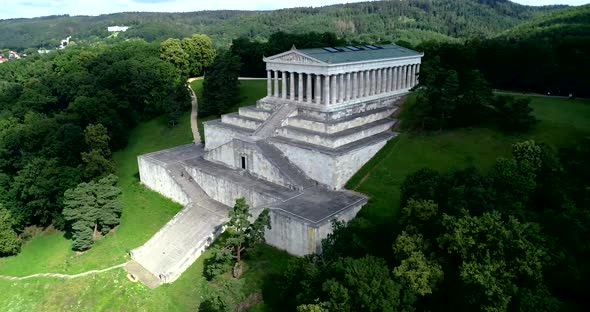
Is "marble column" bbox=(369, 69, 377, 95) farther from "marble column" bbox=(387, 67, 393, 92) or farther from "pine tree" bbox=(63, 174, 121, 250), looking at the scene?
"pine tree" bbox=(63, 174, 121, 250)

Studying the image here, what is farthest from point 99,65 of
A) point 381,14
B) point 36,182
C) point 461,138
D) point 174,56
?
point 381,14

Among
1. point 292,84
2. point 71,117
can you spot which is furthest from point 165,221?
point 71,117

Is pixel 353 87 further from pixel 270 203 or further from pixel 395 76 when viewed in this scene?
pixel 270 203

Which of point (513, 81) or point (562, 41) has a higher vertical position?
point (562, 41)

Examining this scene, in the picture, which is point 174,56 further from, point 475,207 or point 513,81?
point 475,207

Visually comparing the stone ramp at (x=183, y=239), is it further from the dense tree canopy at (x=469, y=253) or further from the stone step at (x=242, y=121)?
the dense tree canopy at (x=469, y=253)

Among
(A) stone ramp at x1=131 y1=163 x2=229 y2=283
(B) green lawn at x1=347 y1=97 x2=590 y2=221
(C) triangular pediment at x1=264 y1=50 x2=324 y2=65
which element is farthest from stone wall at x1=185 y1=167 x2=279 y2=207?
(C) triangular pediment at x1=264 y1=50 x2=324 y2=65

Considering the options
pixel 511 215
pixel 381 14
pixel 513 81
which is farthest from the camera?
pixel 381 14
